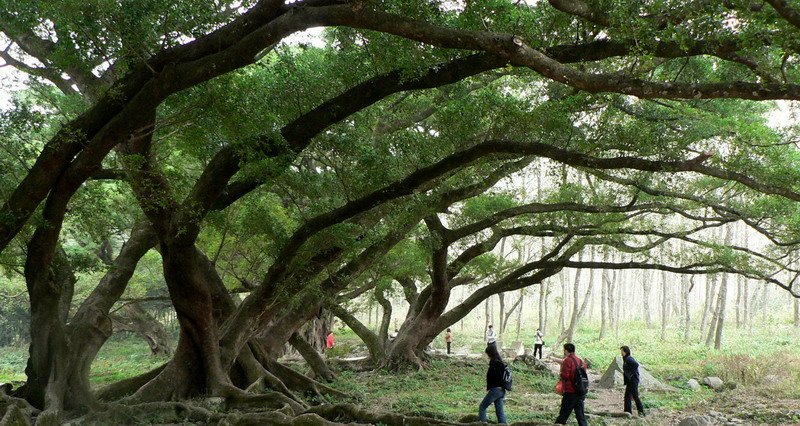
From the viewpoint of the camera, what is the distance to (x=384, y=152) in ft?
28.9

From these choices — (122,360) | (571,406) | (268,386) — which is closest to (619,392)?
(571,406)

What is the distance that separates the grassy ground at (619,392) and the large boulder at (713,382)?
0.43 meters

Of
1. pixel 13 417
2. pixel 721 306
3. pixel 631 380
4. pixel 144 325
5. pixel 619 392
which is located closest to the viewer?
pixel 13 417

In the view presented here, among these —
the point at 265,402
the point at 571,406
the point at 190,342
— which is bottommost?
the point at 265,402

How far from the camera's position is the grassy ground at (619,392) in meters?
9.91

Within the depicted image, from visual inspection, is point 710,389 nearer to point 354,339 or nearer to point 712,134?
point 712,134

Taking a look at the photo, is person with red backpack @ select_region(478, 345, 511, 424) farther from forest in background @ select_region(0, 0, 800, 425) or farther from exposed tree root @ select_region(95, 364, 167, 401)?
exposed tree root @ select_region(95, 364, 167, 401)

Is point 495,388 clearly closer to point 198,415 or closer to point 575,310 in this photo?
point 198,415

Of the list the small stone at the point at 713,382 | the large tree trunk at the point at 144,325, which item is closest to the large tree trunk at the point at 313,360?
the small stone at the point at 713,382

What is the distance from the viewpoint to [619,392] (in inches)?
539

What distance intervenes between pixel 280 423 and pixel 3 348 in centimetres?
2996

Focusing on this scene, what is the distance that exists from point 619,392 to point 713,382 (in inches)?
86.7

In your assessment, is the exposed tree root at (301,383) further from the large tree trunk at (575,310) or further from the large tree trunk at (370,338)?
the large tree trunk at (575,310)

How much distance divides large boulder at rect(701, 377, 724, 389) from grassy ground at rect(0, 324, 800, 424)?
428 millimetres
